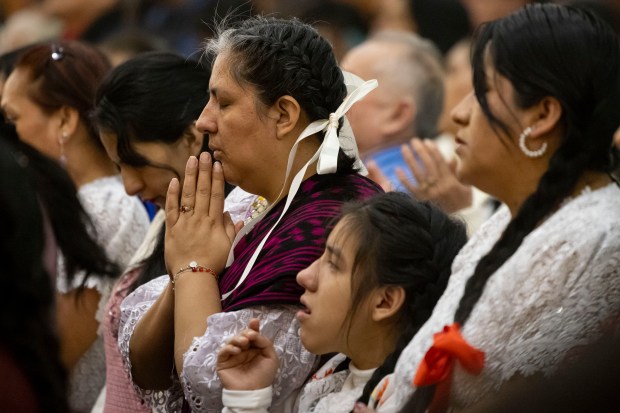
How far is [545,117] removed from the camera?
84.5 inches

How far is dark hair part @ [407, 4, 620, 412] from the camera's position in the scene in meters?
2.12

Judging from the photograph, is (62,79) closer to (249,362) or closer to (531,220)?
(249,362)

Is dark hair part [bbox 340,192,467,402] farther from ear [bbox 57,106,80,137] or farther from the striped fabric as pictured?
ear [bbox 57,106,80,137]

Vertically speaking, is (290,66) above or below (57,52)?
above

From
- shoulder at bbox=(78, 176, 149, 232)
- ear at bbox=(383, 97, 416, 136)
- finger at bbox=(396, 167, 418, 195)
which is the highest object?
shoulder at bbox=(78, 176, 149, 232)

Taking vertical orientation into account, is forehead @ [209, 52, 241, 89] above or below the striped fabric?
above

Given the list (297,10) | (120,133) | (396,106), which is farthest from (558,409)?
(297,10)

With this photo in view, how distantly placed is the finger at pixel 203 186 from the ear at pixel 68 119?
1.30 m

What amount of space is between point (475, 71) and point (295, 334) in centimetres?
72

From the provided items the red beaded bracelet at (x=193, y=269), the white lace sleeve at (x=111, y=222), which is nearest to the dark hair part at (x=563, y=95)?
the red beaded bracelet at (x=193, y=269)

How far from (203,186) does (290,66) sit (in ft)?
1.18

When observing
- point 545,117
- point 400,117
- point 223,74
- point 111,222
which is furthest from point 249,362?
point 400,117

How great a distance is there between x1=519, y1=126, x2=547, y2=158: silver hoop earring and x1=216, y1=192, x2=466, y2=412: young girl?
1.07ft

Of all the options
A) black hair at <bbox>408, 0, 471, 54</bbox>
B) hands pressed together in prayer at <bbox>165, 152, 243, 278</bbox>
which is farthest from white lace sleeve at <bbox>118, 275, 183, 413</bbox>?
black hair at <bbox>408, 0, 471, 54</bbox>
